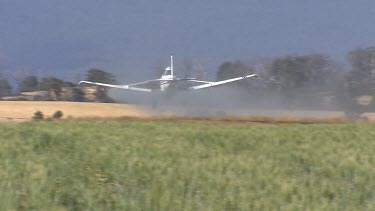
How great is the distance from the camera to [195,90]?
54844 millimetres

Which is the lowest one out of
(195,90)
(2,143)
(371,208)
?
(371,208)

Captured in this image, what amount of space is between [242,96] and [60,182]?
51036 millimetres

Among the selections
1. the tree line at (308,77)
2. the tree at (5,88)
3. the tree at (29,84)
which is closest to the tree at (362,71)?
the tree line at (308,77)

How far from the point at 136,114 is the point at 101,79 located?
34.1 meters

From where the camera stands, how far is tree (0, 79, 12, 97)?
83762mm

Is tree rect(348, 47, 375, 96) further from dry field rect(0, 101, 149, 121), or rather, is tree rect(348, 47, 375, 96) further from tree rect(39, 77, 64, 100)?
tree rect(39, 77, 64, 100)

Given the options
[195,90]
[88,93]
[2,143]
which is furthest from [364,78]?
[2,143]

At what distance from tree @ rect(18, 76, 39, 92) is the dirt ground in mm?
27215

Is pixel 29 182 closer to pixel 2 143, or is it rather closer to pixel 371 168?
pixel 2 143

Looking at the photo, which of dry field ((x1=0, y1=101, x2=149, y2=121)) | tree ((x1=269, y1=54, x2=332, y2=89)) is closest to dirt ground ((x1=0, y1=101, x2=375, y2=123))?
dry field ((x1=0, y1=101, x2=149, y2=121))

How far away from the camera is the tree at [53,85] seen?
281 ft

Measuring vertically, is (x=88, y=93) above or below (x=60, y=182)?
above

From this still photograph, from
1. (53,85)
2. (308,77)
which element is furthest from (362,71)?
(53,85)

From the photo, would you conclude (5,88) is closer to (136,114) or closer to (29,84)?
(29,84)
